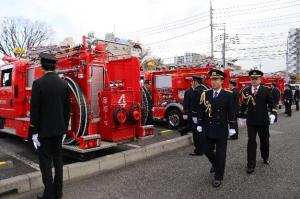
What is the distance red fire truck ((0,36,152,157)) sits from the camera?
6254 mm

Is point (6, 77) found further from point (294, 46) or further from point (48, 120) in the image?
point (294, 46)

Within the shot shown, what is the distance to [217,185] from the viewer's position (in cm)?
460

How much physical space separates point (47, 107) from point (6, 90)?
16.6ft

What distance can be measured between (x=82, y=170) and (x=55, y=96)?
191 centimetres

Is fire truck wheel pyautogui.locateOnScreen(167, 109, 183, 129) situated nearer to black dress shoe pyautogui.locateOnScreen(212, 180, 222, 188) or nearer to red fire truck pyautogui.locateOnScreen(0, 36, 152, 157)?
red fire truck pyautogui.locateOnScreen(0, 36, 152, 157)

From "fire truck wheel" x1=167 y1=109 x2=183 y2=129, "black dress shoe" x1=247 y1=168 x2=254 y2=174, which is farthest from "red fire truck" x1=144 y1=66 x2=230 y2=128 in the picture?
"black dress shoe" x1=247 y1=168 x2=254 y2=174

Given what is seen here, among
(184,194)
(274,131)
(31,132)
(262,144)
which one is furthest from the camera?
(274,131)

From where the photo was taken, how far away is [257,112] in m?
5.59

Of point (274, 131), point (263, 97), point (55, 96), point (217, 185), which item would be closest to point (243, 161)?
point (263, 97)

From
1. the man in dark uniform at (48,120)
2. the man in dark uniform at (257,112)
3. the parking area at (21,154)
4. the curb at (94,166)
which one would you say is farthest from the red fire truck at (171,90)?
the man in dark uniform at (48,120)

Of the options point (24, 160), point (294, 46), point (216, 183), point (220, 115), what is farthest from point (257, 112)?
point (294, 46)

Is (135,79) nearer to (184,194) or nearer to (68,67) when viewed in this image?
(68,67)

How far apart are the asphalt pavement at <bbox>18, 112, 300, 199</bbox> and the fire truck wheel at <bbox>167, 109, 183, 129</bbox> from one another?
4217 mm

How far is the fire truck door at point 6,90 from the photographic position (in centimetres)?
809
